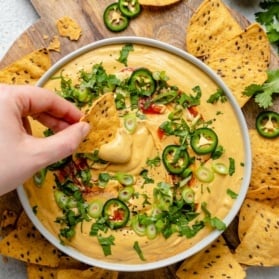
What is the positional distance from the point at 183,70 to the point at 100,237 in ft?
2.65

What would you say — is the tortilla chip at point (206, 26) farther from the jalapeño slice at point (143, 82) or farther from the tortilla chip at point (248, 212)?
the tortilla chip at point (248, 212)

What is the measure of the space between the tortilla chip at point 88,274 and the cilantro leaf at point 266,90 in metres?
0.98

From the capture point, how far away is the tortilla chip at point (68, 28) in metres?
2.90

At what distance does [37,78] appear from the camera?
286 cm

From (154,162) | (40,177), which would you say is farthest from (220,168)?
(40,177)

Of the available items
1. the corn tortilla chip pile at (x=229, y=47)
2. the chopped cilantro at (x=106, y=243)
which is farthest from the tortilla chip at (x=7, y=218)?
the corn tortilla chip pile at (x=229, y=47)

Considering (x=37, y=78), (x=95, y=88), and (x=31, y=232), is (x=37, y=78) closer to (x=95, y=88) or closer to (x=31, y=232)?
(x=95, y=88)

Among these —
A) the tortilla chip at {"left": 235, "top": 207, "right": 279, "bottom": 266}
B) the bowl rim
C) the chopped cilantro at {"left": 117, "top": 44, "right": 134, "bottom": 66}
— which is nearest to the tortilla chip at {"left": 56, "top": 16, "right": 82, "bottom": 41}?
the bowl rim

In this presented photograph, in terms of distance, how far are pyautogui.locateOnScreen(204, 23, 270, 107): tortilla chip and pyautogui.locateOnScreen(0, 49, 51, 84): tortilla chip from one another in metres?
0.72

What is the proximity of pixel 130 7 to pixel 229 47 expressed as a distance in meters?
0.48

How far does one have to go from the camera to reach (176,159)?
2.75 meters

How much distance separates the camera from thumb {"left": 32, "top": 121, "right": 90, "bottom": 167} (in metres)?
2.15

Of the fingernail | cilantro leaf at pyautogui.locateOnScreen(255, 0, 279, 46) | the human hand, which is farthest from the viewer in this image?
cilantro leaf at pyautogui.locateOnScreen(255, 0, 279, 46)

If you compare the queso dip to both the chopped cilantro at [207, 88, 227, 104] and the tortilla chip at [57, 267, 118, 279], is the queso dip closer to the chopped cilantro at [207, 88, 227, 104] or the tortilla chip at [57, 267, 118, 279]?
the chopped cilantro at [207, 88, 227, 104]
